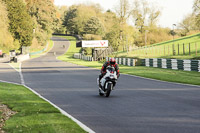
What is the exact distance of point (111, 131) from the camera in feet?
24.5

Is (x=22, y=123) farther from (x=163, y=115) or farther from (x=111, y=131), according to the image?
(x=163, y=115)

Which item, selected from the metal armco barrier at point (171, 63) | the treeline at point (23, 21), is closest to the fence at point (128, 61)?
the metal armco barrier at point (171, 63)

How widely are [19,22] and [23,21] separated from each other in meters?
1.32

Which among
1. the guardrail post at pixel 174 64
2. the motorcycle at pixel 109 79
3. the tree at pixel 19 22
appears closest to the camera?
the motorcycle at pixel 109 79

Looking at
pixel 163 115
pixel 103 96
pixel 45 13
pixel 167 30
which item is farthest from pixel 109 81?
pixel 45 13

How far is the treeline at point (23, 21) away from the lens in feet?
163

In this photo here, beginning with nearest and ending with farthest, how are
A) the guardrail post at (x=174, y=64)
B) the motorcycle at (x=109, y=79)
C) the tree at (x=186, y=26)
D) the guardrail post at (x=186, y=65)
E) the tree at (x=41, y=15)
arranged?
the motorcycle at (x=109, y=79) < the guardrail post at (x=186, y=65) < the guardrail post at (x=174, y=64) < the tree at (x=41, y=15) < the tree at (x=186, y=26)

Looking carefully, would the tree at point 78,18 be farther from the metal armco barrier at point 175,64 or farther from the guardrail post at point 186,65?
the guardrail post at point 186,65

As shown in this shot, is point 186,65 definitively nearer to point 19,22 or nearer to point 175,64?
point 175,64

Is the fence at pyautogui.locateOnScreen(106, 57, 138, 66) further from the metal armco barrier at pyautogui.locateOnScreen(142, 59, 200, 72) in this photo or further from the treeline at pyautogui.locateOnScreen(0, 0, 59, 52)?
the treeline at pyautogui.locateOnScreen(0, 0, 59, 52)

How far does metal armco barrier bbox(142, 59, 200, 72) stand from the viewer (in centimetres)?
3003

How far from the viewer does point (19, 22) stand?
79.1 m

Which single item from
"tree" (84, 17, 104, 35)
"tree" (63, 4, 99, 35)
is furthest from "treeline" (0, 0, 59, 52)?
"tree" (63, 4, 99, 35)

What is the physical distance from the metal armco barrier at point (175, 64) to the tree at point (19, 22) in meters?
44.9
